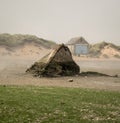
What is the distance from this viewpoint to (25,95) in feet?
59.4

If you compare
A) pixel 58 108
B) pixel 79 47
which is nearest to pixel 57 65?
pixel 58 108

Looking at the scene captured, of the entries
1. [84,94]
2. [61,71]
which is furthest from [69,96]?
[61,71]

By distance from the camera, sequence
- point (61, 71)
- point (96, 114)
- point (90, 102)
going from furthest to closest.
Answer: point (61, 71), point (90, 102), point (96, 114)

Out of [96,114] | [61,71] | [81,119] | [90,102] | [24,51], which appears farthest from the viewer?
[24,51]

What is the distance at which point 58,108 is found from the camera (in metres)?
14.9

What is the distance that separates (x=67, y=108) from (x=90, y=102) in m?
2.37

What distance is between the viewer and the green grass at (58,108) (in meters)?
12.9

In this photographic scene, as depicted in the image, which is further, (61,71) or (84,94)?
(61,71)

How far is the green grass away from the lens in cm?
1292

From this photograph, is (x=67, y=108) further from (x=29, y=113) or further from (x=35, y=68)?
(x=35, y=68)

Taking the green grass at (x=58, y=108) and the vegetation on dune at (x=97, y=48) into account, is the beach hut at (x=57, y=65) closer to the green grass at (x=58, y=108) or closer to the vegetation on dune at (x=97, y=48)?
the green grass at (x=58, y=108)

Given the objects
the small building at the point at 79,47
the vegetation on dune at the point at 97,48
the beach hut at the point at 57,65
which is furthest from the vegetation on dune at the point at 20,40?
the beach hut at the point at 57,65

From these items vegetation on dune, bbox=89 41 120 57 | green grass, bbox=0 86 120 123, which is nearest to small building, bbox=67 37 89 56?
vegetation on dune, bbox=89 41 120 57

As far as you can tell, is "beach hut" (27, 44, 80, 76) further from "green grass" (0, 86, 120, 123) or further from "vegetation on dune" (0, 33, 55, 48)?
"vegetation on dune" (0, 33, 55, 48)
